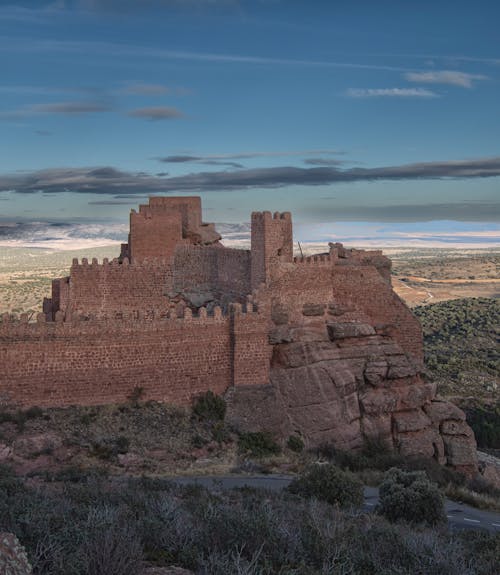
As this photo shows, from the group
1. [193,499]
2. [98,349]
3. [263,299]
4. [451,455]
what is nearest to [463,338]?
[451,455]

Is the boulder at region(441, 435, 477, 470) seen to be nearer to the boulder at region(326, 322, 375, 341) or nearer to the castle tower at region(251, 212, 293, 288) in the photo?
the boulder at region(326, 322, 375, 341)

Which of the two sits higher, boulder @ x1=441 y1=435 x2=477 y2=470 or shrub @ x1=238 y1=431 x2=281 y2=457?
shrub @ x1=238 y1=431 x2=281 y2=457

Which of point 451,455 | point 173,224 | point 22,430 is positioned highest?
point 173,224

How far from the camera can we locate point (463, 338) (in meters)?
70.5

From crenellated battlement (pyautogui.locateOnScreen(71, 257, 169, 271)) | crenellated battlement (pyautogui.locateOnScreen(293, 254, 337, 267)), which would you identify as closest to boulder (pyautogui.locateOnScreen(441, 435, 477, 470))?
crenellated battlement (pyautogui.locateOnScreen(293, 254, 337, 267))

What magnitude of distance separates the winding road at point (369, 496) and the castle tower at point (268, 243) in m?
8.82

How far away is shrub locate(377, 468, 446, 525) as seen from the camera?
1597 centimetres

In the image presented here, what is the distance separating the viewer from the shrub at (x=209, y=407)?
2383 centimetres

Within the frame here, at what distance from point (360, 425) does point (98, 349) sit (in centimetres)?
991

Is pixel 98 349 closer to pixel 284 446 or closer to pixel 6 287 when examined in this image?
pixel 284 446

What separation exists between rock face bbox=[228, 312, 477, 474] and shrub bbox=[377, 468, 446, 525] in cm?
805

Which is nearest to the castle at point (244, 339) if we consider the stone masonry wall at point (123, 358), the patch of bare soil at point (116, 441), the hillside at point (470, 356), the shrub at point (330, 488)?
the stone masonry wall at point (123, 358)

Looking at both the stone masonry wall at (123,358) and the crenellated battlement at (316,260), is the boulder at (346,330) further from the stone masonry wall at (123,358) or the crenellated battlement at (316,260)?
the stone masonry wall at (123,358)

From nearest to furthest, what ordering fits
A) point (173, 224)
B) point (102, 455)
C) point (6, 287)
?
point (102, 455)
point (173, 224)
point (6, 287)
